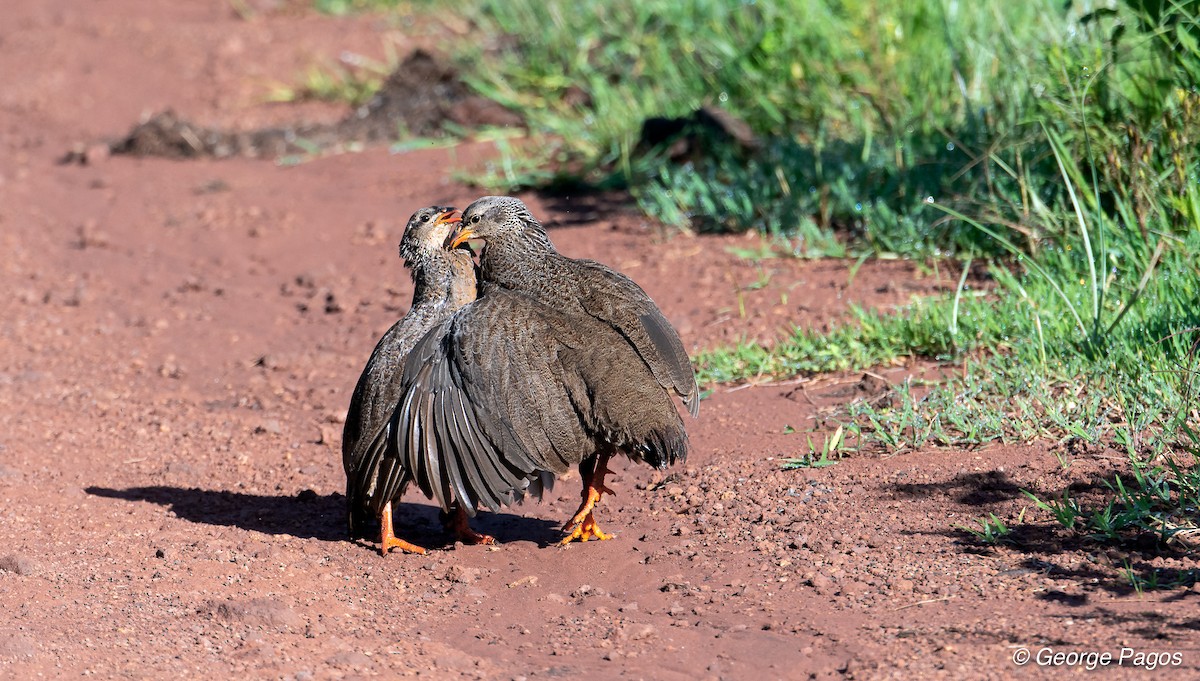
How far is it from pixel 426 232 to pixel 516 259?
0.44 metres

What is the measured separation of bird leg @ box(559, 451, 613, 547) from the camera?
4879 millimetres

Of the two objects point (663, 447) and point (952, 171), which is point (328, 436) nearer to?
point (663, 447)

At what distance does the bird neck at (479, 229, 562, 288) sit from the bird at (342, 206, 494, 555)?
0.50 feet

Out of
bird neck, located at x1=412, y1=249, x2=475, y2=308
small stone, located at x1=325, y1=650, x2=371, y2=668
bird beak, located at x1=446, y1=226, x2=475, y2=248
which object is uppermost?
bird beak, located at x1=446, y1=226, x2=475, y2=248

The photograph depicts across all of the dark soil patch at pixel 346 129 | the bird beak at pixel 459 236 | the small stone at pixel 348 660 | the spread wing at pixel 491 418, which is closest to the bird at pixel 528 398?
the spread wing at pixel 491 418

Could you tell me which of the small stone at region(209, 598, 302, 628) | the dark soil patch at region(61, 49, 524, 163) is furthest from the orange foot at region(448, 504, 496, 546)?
the dark soil patch at region(61, 49, 524, 163)

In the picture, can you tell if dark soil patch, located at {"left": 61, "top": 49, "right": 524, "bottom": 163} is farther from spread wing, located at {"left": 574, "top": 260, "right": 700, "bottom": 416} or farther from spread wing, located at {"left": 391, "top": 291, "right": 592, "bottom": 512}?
spread wing, located at {"left": 391, "top": 291, "right": 592, "bottom": 512}

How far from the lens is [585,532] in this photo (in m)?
4.90

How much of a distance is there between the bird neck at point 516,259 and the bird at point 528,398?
0.20 meters

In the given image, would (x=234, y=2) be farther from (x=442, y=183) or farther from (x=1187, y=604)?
(x=1187, y=604)

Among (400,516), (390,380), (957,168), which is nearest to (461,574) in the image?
(390,380)

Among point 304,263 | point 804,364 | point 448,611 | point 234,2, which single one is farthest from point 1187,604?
point 234,2

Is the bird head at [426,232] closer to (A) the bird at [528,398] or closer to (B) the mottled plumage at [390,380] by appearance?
(B) the mottled plumage at [390,380]

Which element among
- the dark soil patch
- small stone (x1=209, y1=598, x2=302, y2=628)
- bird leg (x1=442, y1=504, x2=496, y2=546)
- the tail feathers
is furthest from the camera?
the dark soil patch
